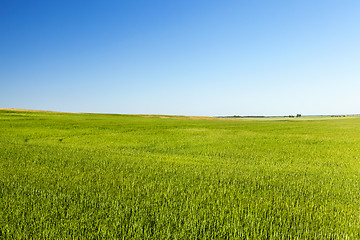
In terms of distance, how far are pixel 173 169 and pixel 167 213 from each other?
376cm

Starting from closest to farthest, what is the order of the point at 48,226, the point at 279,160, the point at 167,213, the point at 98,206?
the point at 48,226, the point at 167,213, the point at 98,206, the point at 279,160

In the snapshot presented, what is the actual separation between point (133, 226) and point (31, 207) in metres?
2.24

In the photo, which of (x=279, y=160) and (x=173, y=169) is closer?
(x=173, y=169)

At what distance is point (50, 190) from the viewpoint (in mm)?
5250

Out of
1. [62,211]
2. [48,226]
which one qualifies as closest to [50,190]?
[62,211]

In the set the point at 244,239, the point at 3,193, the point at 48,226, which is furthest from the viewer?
the point at 3,193

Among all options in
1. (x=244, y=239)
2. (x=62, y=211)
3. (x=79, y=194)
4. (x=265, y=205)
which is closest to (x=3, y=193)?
(x=79, y=194)

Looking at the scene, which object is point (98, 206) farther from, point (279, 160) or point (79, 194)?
point (279, 160)

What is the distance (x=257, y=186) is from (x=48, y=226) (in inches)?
→ 195

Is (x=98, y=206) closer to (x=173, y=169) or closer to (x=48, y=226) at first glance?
(x=48, y=226)

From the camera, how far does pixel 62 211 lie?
4.16 m

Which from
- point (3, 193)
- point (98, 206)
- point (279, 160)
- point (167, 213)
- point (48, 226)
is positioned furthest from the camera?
point (279, 160)

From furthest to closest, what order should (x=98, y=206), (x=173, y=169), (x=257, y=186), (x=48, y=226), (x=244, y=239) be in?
(x=173, y=169), (x=257, y=186), (x=98, y=206), (x=48, y=226), (x=244, y=239)

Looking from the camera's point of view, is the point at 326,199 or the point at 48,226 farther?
the point at 326,199
